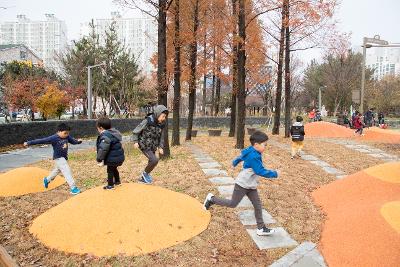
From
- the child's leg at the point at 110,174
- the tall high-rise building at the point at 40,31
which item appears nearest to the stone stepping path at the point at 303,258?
the child's leg at the point at 110,174

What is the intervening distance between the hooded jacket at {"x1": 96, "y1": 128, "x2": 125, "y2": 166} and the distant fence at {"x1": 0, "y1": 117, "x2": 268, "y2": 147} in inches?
501

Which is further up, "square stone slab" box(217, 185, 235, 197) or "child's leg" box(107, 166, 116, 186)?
"child's leg" box(107, 166, 116, 186)

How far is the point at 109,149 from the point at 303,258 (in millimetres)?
3442

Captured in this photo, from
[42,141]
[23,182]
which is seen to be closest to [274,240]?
[42,141]

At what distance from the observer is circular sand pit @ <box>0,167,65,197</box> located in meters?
7.96

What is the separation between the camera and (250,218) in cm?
613

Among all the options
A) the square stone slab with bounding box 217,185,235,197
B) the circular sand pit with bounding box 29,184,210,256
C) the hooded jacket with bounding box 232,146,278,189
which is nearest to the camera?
the circular sand pit with bounding box 29,184,210,256

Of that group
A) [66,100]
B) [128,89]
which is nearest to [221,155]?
[66,100]

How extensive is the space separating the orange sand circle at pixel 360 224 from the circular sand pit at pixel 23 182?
243 inches

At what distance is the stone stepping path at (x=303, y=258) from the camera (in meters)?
4.56

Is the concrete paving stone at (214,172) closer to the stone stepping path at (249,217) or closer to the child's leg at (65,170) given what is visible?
the stone stepping path at (249,217)

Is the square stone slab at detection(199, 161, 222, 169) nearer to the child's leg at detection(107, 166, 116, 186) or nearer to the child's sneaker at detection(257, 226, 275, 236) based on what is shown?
the child's leg at detection(107, 166, 116, 186)

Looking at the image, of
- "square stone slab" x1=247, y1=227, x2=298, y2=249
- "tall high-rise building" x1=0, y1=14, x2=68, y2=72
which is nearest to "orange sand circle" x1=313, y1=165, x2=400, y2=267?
"square stone slab" x1=247, y1=227, x2=298, y2=249

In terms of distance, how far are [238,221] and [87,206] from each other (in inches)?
97.0
